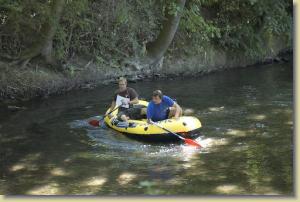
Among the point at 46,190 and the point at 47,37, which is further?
the point at 47,37

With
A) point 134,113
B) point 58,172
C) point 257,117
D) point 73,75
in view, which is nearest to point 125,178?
point 58,172

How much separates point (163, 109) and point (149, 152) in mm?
1384

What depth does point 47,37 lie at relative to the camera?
1484 centimetres


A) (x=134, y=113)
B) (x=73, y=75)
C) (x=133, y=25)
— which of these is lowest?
(x=134, y=113)

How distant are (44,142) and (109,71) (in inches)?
282

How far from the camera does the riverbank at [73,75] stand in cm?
1439

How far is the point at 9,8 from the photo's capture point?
1348 centimetres

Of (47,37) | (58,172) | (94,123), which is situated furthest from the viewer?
(47,37)

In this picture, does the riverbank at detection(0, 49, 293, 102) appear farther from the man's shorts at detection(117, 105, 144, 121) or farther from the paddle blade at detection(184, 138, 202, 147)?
the paddle blade at detection(184, 138, 202, 147)

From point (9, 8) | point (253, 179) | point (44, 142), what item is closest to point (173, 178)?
point (253, 179)

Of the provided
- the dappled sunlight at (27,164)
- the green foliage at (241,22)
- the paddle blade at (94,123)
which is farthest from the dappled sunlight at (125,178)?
the green foliage at (241,22)

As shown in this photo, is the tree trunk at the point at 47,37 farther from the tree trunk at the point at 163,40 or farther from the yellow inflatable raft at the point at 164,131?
the yellow inflatable raft at the point at 164,131

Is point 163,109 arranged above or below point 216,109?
above

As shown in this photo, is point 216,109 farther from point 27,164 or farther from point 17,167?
point 17,167
